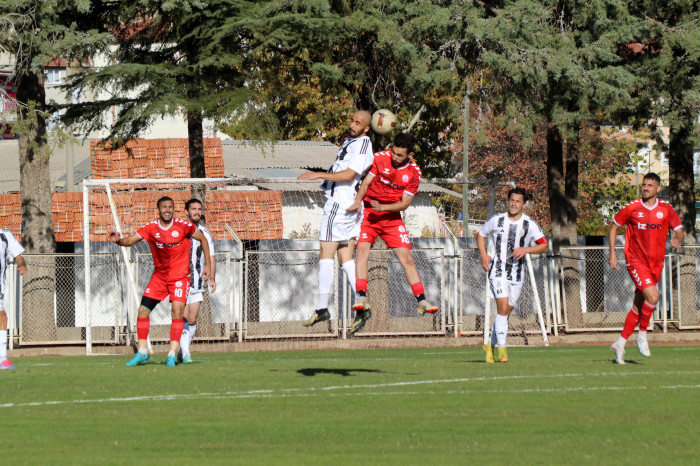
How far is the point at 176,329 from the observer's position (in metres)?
14.6

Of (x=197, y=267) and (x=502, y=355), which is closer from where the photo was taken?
(x=502, y=355)

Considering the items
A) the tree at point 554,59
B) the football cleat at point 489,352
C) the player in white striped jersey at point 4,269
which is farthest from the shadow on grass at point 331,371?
the tree at point 554,59

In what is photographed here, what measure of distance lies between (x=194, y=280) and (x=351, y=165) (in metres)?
5.92

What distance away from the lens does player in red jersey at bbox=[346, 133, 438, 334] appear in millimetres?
11477

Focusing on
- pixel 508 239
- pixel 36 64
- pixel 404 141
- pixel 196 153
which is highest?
pixel 36 64

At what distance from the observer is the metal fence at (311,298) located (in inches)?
874

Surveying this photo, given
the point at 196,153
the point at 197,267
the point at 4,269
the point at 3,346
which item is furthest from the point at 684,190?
the point at 3,346

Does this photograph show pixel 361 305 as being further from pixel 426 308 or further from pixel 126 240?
pixel 126 240

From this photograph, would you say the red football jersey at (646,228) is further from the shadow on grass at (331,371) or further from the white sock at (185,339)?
the white sock at (185,339)

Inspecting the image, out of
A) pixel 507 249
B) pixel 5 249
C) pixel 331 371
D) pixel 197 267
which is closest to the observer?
pixel 331 371

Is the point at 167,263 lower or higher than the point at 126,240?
lower

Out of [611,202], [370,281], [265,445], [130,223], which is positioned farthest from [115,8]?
[611,202]

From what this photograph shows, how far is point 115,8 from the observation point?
23.1 meters

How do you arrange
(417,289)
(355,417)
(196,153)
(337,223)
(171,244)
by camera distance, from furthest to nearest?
(196,153) < (171,244) < (417,289) < (337,223) < (355,417)
